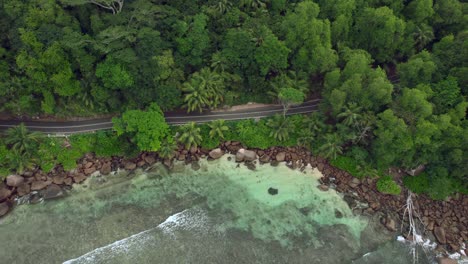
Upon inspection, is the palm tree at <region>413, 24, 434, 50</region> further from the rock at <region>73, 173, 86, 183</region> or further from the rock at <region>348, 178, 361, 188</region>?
the rock at <region>73, 173, 86, 183</region>

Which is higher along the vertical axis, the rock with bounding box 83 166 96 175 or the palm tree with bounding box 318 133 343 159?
the palm tree with bounding box 318 133 343 159

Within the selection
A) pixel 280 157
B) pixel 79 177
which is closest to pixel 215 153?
pixel 280 157

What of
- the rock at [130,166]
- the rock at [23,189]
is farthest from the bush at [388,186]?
the rock at [23,189]

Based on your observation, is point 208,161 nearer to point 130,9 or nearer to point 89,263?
point 89,263

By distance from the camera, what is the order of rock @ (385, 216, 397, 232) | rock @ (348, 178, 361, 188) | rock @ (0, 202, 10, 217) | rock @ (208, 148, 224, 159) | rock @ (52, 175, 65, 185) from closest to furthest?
rock @ (0, 202, 10, 217) → rock @ (385, 216, 397, 232) → rock @ (52, 175, 65, 185) → rock @ (348, 178, 361, 188) → rock @ (208, 148, 224, 159)

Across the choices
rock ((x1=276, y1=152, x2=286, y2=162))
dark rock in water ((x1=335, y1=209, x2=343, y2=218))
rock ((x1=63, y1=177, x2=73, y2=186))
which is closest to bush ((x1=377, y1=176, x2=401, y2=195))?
dark rock in water ((x1=335, y1=209, x2=343, y2=218))
